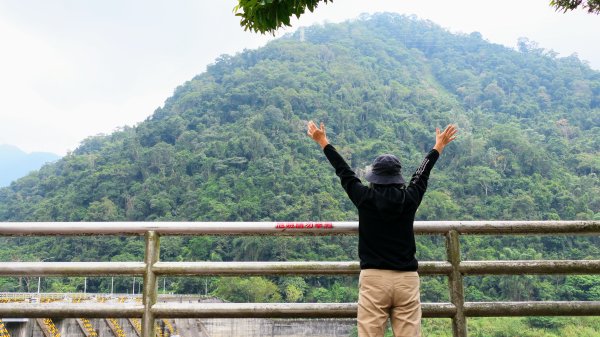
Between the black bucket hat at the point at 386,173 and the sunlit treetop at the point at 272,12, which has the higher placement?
the sunlit treetop at the point at 272,12

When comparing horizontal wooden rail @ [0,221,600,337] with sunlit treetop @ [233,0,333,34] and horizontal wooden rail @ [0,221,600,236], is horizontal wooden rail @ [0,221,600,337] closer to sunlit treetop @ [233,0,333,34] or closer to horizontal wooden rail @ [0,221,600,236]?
horizontal wooden rail @ [0,221,600,236]

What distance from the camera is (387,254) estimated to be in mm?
2260

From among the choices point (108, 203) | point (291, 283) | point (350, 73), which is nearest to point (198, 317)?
point (291, 283)

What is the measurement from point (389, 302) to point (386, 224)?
39 cm

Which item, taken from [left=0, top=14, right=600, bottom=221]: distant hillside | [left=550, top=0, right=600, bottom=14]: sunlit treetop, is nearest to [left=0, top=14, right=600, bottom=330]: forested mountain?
[left=0, top=14, right=600, bottom=221]: distant hillside

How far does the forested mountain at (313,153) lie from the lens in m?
50.4

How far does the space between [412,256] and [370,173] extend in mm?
468

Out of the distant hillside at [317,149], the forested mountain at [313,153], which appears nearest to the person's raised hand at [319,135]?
the forested mountain at [313,153]

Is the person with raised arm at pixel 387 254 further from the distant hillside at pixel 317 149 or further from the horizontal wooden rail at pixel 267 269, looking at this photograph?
the distant hillside at pixel 317 149

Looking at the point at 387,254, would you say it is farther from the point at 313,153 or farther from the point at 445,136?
the point at 313,153

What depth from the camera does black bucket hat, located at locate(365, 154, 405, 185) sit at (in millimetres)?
2322

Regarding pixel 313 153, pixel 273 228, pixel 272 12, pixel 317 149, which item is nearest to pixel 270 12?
pixel 272 12

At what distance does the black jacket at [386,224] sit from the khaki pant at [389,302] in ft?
0.16

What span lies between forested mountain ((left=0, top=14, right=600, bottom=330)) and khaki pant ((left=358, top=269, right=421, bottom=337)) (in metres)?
20.2
